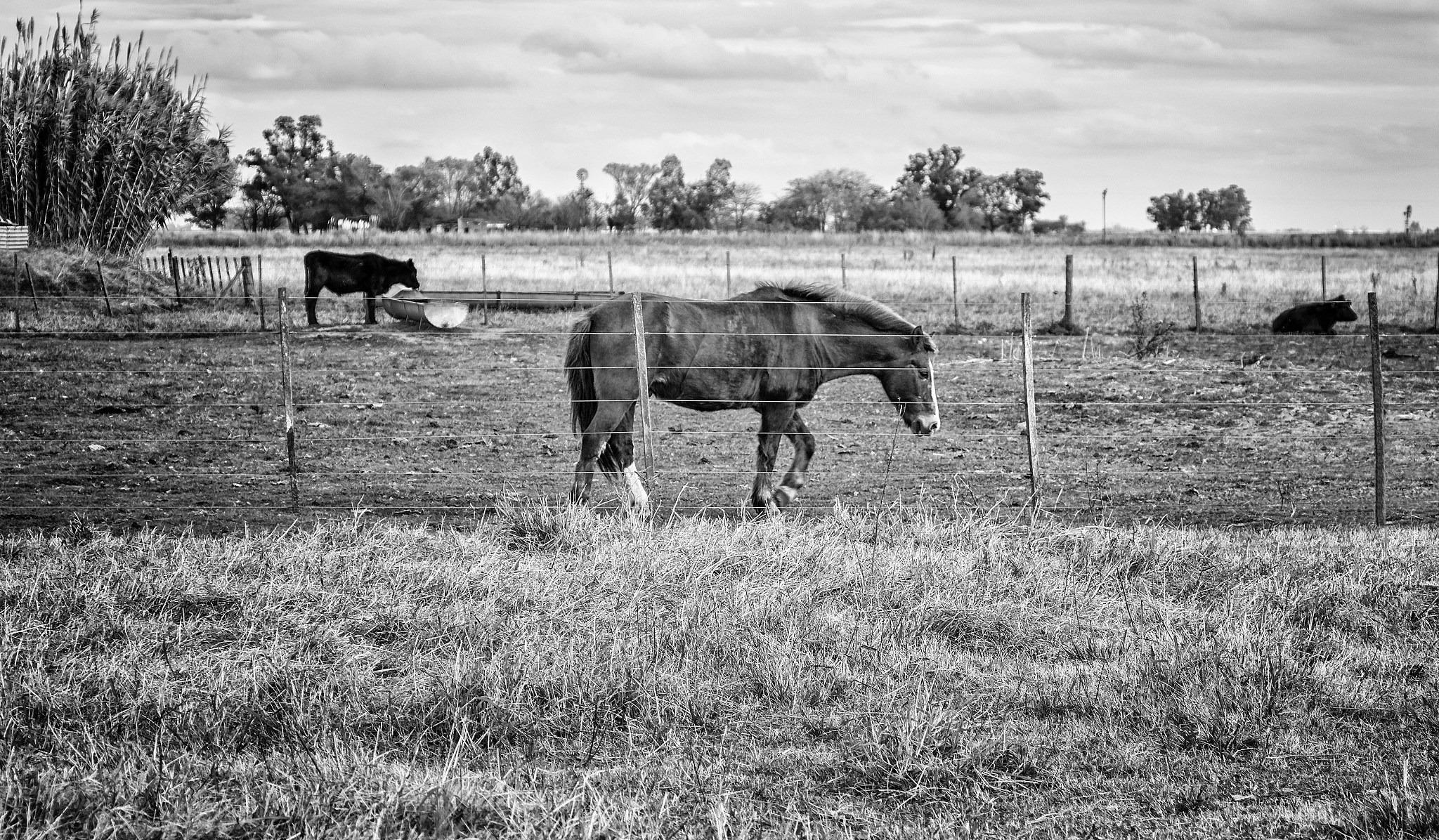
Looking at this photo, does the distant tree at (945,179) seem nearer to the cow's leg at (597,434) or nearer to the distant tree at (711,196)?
the distant tree at (711,196)

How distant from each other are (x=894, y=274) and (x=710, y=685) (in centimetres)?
3066

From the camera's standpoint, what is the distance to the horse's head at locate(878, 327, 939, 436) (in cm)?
873

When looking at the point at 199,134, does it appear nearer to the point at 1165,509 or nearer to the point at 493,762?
the point at 1165,509

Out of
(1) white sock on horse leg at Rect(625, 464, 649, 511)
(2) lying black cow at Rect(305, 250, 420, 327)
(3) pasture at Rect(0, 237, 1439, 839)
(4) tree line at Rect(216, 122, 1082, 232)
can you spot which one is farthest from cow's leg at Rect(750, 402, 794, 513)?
(4) tree line at Rect(216, 122, 1082, 232)

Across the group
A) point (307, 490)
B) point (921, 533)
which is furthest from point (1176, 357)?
point (307, 490)

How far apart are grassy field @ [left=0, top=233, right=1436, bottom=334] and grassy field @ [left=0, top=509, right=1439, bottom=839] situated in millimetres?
13918

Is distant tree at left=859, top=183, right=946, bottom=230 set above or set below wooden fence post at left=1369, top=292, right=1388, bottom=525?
above

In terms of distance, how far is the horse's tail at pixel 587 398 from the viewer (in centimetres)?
810

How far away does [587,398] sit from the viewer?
27.1ft

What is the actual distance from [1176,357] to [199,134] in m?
22.4

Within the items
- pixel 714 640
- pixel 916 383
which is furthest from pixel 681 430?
pixel 714 640

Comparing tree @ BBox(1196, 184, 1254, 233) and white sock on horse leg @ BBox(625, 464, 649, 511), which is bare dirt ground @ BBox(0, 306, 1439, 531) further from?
tree @ BBox(1196, 184, 1254, 233)

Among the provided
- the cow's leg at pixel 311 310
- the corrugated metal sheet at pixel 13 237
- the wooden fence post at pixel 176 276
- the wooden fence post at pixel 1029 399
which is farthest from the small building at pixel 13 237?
the wooden fence post at pixel 1029 399

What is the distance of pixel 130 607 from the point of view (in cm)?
508
